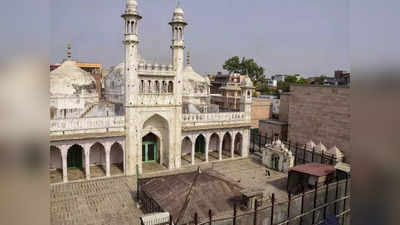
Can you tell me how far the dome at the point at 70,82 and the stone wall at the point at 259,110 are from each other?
54.4 ft

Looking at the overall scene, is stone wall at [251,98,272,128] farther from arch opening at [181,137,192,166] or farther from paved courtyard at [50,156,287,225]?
paved courtyard at [50,156,287,225]

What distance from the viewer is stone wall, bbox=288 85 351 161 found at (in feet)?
64.5

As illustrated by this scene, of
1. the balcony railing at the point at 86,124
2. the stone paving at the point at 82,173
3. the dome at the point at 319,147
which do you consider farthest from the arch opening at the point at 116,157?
the dome at the point at 319,147

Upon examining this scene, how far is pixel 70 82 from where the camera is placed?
20688 millimetres

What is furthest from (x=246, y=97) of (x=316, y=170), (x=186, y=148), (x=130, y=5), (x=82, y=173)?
(x=82, y=173)

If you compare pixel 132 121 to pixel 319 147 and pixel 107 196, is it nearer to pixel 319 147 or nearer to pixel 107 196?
pixel 107 196

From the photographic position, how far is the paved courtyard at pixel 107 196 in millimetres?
11688

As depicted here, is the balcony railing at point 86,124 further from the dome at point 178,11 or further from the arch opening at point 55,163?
the dome at point 178,11

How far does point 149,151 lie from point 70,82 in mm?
7931
